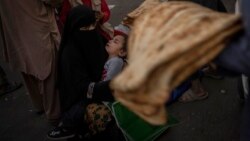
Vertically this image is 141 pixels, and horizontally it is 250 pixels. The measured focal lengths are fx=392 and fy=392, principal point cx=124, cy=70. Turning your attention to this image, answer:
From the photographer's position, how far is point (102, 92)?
337cm

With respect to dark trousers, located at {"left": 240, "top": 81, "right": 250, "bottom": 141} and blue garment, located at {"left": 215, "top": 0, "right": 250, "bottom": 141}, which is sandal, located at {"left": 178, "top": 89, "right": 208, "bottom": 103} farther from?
blue garment, located at {"left": 215, "top": 0, "right": 250, "bottom": 141}

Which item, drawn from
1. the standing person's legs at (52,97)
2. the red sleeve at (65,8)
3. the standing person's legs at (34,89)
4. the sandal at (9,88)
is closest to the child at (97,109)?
the standing person's legs at (52,97)

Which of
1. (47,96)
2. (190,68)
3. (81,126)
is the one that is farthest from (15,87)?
(190,68)

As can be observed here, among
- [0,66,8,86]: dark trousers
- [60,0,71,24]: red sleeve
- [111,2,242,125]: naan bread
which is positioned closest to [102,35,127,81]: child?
[60,0,71,24]: red sleeve

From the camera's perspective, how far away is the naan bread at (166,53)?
1.16 m

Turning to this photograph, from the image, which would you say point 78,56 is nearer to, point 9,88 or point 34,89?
point 34,89

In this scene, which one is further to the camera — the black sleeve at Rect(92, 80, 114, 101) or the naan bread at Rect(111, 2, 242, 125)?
the black sleeve at Rect(92, 80, 114, 101)

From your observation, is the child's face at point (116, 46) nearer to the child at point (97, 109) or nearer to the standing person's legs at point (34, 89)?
the child at point (97, 109)

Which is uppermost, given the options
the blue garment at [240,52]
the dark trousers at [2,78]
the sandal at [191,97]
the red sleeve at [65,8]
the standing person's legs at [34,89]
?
the blue garment at [240,52]

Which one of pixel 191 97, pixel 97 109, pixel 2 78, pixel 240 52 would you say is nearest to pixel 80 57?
pixel 97 109

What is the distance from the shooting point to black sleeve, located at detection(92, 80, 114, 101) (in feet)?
10.9

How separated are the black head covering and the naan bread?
2162 mm

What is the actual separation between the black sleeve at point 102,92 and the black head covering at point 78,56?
0.35 feet

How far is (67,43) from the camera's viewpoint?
3.52 m
